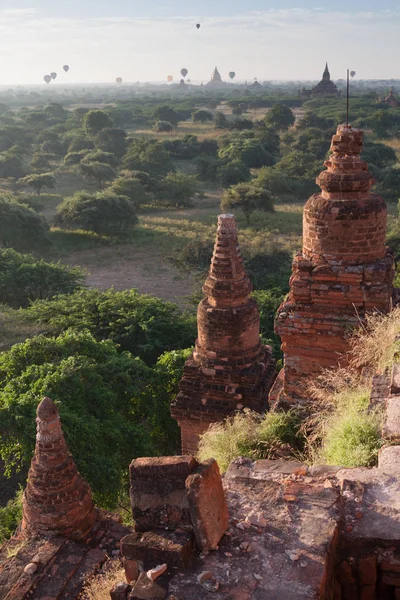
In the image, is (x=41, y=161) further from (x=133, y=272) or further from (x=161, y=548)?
A: (x=161, y=548)

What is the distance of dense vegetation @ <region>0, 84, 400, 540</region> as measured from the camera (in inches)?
382

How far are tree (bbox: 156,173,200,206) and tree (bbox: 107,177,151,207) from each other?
46.6 inches

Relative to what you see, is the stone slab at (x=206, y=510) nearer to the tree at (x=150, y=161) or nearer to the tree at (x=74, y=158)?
the tree at (x=150, y=161)

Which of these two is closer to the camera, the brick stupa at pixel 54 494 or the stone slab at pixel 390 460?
the stone slab at pixel 390 460

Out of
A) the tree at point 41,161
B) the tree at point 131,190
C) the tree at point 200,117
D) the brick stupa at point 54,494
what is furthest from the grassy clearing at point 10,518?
the tree at point 200,117

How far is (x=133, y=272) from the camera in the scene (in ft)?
86.2

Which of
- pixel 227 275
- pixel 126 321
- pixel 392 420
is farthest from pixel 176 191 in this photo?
pixel 392 420

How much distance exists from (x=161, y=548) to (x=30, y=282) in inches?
721

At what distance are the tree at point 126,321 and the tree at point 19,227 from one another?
11.9m

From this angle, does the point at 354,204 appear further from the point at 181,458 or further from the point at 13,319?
the point at 13,319

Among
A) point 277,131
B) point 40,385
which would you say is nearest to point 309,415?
point 40,385

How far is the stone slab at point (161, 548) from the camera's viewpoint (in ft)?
11.2

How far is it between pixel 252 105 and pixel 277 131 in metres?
34.8

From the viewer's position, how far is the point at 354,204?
694cm
